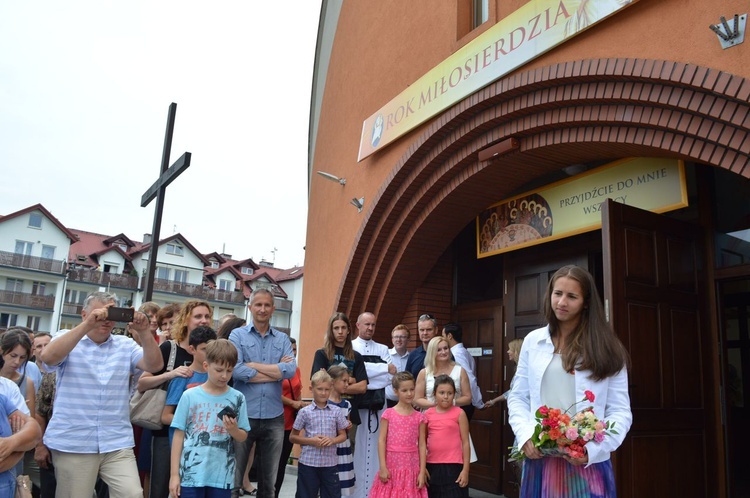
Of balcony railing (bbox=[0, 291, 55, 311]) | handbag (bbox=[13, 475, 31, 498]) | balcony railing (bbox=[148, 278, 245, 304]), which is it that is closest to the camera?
handbag (bbox=[13, 475, 31, 498])

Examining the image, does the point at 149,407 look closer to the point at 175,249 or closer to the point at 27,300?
the point at 27,300

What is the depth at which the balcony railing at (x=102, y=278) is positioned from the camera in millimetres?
44656

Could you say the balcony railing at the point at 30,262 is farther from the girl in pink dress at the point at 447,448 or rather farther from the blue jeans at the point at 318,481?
the girl in pink dress at the point at 447,448

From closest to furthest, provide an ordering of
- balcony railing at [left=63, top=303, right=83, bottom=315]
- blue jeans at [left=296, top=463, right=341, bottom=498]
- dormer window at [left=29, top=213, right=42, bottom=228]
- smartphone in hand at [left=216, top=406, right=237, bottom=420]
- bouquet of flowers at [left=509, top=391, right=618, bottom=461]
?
bouquet of flowers at [left=509, top=391, right=618, bottom=461], smartphone in hand at [left=216, top=406, right=237, bottom=420], blue jeans at [left=296, top=463, right=341, bottom=498], dormer window at [left=29, top=213, right=42, bottom=228], balcony railing at [left=63, top=303, right=83, bottom=315]

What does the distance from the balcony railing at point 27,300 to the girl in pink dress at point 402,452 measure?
43104 millimetres

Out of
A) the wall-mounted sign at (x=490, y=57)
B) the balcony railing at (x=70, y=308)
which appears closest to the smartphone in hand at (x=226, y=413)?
the wall-mounted sign at (x=490, y=57)

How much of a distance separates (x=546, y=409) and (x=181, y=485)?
2.58 metres

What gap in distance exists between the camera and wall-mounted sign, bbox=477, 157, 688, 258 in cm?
587

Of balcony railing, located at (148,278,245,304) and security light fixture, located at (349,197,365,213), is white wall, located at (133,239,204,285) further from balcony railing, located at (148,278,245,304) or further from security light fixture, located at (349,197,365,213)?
security light fixture, located at (349,197,365,213)

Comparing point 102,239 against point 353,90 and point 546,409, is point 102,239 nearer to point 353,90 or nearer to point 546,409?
point 353,90

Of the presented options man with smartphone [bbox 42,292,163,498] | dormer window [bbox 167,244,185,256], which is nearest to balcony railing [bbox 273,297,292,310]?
dormer window [bbox 167,244,185,256]

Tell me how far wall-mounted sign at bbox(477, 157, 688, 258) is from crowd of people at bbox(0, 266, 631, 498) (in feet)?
4.91

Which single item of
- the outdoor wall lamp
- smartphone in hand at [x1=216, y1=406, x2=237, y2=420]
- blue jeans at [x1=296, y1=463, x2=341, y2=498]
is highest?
the outdoor wall lamp

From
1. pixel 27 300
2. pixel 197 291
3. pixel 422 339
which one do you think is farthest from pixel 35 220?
pixel 422 339
